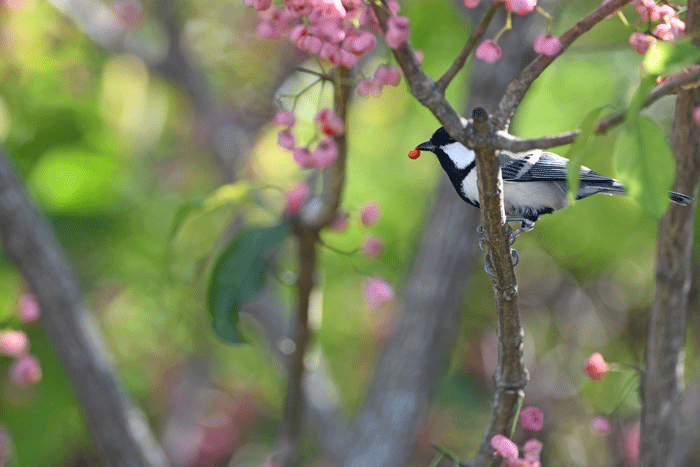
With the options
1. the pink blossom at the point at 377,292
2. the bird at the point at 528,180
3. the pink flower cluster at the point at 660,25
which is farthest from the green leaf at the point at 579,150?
the pink blossom at the point at 377,292

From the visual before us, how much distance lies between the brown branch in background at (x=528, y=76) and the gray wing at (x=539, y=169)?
0.55m

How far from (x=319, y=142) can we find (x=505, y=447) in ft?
2.21

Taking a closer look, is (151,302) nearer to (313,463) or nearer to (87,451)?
(87,451)

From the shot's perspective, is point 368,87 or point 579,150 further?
point 368,87

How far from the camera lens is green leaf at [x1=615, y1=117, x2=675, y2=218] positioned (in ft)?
2.23

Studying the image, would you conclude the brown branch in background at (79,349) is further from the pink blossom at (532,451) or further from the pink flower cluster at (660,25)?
the pink flower cluster at (660,25)

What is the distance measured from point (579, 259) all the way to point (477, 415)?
0.96 m

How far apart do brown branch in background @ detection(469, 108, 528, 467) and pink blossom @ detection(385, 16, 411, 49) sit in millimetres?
169

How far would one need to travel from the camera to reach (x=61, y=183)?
286cm

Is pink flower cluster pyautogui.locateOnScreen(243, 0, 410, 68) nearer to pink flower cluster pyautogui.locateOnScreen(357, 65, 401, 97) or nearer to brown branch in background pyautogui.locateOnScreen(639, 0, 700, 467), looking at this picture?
pink flower cluster pyautogui.locateOnScreen(357, 65, 401, 97)

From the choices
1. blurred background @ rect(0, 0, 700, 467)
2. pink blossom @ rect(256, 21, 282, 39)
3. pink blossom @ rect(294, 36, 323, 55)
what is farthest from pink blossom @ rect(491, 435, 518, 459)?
blurred background @ rect(0, 0, 700, 467)

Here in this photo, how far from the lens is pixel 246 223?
3.41 m

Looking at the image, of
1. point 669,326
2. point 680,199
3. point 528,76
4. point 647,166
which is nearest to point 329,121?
point 528,76

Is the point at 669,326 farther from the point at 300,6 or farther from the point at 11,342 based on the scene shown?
the point at 11,342
